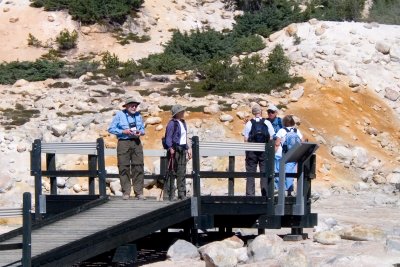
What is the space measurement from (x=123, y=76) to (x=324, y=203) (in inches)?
445

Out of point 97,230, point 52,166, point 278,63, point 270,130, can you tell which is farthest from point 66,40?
point 97,230

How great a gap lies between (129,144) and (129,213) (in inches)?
50.3

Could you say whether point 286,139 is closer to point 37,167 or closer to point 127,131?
point 127,131

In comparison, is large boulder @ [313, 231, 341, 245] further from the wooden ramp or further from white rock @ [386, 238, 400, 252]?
the wooden ramp

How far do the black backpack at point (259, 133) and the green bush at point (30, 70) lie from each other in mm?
18286

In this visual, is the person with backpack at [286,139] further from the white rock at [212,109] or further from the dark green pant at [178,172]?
the white rock at [212,109]

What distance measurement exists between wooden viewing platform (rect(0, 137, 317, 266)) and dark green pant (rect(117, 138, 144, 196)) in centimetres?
27

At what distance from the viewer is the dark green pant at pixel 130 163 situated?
14.7 metres

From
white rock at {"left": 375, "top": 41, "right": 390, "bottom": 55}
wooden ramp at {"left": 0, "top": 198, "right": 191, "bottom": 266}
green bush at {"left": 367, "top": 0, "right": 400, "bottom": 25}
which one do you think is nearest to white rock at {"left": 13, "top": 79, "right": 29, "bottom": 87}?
white rock at {"left": 375, "top": 41, "right": 390, "bottom": 55}

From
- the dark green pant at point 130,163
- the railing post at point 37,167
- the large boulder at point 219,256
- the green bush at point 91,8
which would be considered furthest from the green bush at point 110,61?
the large boulder at point 219,256

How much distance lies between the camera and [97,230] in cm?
1291

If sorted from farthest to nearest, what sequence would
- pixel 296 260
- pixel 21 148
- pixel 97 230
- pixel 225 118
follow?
pixel 225 118 < pixel 21 148 < pixel 97 230 < pixel 296 260

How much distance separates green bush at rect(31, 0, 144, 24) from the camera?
40.2 meters

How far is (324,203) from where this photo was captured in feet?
79.0
